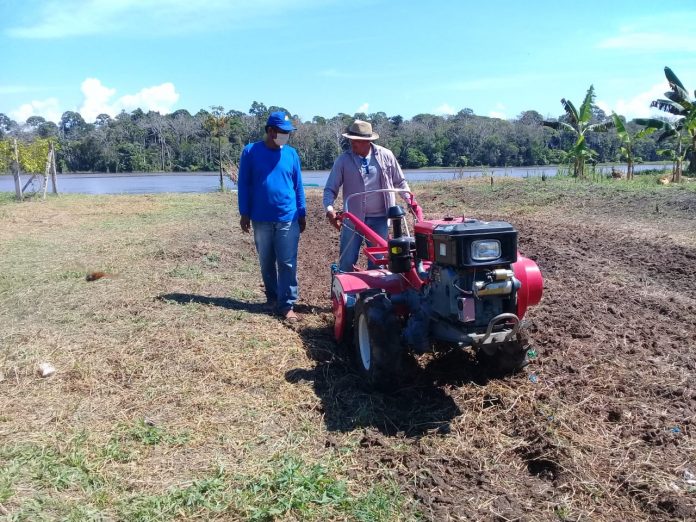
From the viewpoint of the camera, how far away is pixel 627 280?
6.92 m

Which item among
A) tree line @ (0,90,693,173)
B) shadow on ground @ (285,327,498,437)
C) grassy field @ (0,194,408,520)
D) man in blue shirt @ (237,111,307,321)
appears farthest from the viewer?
tree line @ (0,90,693,173)

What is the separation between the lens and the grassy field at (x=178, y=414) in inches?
110

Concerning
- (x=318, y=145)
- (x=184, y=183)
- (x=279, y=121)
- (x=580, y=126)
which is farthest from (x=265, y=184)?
(x=318, y=145)

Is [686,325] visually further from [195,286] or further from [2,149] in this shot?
[2,149]

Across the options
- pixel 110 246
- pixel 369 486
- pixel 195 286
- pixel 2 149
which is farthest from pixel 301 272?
pixel 2 149

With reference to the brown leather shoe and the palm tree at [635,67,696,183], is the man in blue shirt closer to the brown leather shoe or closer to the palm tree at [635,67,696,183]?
the brown leather shoe

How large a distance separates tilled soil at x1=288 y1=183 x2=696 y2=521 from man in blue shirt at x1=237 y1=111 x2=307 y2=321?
0.47m

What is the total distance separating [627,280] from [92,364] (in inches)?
222

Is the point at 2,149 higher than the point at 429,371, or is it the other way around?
the point at 2,149

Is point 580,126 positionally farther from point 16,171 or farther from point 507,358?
point 507,358

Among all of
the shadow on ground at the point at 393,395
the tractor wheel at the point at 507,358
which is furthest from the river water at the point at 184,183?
the tractor wheel at the point at 507,358

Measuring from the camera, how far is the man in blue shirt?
18.3ft

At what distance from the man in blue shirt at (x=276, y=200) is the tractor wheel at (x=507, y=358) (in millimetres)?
2054

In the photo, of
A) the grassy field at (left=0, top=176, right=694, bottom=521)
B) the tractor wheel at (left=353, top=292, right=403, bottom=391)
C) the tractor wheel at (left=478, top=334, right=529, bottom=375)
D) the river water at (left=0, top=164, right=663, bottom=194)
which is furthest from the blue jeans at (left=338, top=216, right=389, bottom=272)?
the river water at (left=0, top=164, right=663, bottom=194)
